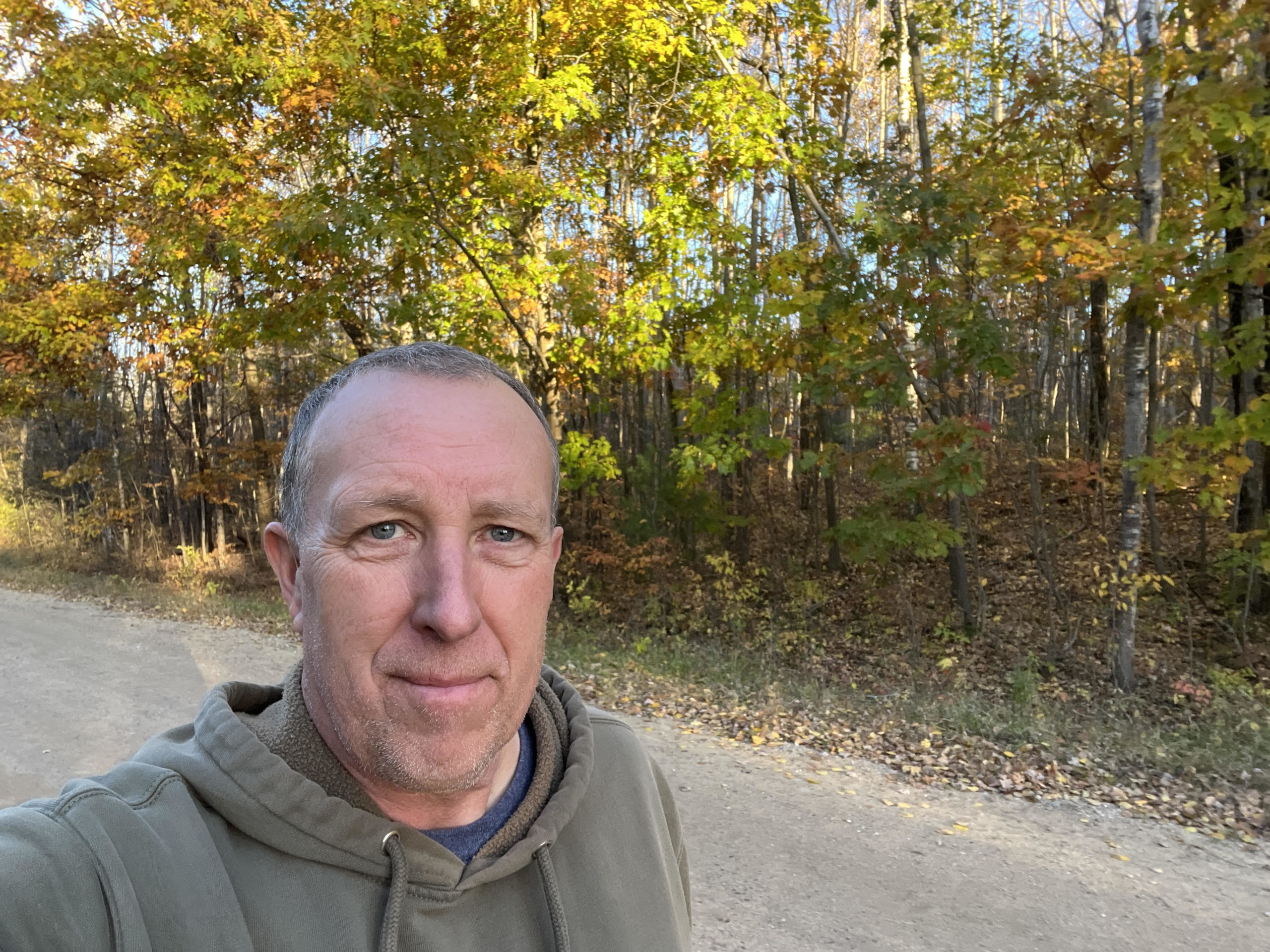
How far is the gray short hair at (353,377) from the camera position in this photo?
4.33 ft

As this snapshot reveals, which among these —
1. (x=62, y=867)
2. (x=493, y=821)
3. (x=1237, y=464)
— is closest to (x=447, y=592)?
(x=493, y=821)

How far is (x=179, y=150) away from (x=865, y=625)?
1147 cm

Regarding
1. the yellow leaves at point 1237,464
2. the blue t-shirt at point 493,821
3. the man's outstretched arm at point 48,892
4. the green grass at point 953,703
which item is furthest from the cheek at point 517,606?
the yellow leaves at point 1237,464

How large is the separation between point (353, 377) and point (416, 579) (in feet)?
1.07

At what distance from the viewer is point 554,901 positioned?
1342mm

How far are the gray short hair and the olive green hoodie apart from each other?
1.04 ft

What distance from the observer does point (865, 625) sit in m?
12.3

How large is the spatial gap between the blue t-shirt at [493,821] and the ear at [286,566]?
0.38 metres

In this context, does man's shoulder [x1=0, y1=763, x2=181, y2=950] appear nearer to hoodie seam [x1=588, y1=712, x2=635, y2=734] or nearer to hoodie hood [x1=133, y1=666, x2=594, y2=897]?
hoodie hood [x1=133, y1=666, x2=594, y2=897]

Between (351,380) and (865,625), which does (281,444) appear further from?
(351,380)

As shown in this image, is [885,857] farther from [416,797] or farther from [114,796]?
[114,796]

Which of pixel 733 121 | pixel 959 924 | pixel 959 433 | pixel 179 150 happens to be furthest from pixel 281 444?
pixel 959 924

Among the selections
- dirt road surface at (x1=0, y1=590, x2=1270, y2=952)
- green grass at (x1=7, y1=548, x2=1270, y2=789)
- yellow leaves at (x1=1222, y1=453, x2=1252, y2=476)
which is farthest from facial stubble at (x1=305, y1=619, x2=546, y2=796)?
yellow leaves at (x1=1222, y1=453, x2=1252, y2=476)

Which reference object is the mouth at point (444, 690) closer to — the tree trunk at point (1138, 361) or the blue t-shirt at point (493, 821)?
the blue t-shirt at point (493, 821)
